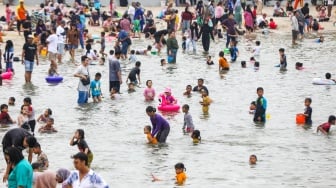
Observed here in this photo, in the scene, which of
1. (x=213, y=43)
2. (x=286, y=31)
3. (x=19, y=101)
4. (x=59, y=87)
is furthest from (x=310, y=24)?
(x=19, y=101)

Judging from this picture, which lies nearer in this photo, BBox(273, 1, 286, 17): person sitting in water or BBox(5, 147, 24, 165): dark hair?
BBox(5, 147, 24, 165): dark hair

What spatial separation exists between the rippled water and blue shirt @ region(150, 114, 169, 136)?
39 cm

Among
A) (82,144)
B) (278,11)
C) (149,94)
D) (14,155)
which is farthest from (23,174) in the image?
(278,11)

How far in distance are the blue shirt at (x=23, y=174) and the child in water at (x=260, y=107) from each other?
10489 mm

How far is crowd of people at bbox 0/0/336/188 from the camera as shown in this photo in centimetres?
1459

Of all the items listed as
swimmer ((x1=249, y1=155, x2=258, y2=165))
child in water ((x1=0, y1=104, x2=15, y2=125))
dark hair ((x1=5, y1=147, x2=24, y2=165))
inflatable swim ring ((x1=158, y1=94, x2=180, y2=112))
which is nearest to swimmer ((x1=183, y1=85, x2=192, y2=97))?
inflatable swim ring ((x1=158, y1=94, x2=180, y2=112))

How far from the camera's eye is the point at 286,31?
146ft

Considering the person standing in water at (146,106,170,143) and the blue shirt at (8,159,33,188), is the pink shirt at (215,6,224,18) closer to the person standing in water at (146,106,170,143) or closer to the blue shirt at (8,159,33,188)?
the person standing in water at (146,106,170,143)

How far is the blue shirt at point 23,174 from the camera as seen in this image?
1345 cm

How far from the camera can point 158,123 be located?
20922 millimetres

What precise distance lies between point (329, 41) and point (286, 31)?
12.0ft

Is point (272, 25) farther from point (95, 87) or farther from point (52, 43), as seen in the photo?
point (95, 87)

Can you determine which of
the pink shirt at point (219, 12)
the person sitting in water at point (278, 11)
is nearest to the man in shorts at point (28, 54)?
the pink shirt at point (219, 12)

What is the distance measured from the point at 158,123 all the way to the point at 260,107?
11.5ft
